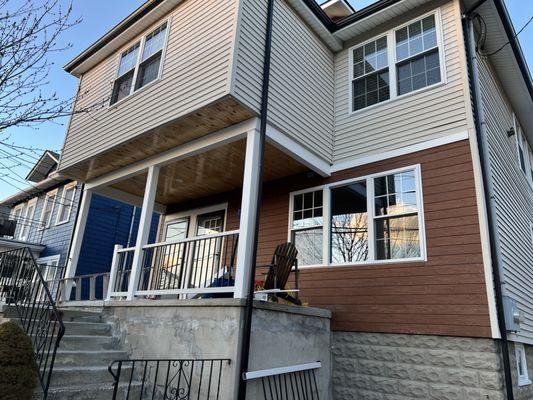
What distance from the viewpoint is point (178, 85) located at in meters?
6.45

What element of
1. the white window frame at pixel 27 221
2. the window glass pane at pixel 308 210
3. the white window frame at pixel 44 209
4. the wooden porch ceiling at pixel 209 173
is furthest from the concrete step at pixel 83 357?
the white window frame at pixel 27 221

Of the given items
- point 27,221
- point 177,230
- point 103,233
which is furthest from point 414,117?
point 27,221

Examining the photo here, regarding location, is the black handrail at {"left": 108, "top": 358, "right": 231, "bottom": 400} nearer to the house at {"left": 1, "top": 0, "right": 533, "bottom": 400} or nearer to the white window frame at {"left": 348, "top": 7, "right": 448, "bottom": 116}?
the house at {"left": 1, "top": 0, "right": 533, "bottom": 400}

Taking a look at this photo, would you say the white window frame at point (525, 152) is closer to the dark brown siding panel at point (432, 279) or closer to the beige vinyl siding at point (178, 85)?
the dark brown siding panel at point (432, 279)

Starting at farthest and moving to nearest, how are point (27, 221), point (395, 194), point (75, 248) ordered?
point (27, 221) → point (75, 248) → point (395, 194)

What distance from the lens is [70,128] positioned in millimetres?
8750

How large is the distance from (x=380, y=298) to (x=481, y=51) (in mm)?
4883

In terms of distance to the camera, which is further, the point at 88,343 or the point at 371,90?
the point at 371,90

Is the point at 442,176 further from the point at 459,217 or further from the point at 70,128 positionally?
the point at 70,128

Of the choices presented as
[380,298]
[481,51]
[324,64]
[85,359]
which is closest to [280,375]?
[380,298]

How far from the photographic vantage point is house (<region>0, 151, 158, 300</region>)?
14.0m

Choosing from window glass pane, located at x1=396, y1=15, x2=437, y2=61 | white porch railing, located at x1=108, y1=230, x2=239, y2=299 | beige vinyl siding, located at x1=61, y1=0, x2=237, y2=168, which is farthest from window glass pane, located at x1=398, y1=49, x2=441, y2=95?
white porch railing, located at x1=108, y1=230, x2=239, y2=299

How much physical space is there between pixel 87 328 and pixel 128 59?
5471mm

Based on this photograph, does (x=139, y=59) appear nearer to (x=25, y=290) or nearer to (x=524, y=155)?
(x=25, y=290)
